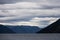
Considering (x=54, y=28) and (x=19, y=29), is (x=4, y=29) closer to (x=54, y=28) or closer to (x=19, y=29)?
(x=19, y=29)

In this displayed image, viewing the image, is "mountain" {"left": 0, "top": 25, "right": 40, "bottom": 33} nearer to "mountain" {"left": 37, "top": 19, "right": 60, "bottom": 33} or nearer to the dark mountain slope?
the dark mountain slope

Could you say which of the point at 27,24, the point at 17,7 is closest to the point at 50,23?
the point at 27,24

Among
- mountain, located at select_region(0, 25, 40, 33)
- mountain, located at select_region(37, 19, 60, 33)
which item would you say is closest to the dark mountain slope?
mountain, located at select_region(0, 25, 40, 33)

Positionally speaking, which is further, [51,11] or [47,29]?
[47,29]

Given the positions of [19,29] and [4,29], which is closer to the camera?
[19,29]

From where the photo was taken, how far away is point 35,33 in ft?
17.0

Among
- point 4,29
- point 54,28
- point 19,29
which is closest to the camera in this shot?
point 54,28

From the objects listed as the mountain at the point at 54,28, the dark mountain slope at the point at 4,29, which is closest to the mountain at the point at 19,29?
the dark mountain slope at the point at 4,29

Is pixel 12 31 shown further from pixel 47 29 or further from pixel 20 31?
pixel 47 29

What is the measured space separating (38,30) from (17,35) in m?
0.84

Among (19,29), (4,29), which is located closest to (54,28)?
(19,29)

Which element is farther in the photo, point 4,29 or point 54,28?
point 4,29

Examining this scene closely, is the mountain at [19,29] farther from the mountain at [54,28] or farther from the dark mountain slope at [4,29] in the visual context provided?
the mountain at [54,28]

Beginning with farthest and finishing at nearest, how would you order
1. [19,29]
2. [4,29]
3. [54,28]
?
[4,29]
[19,29]
[54,28]
